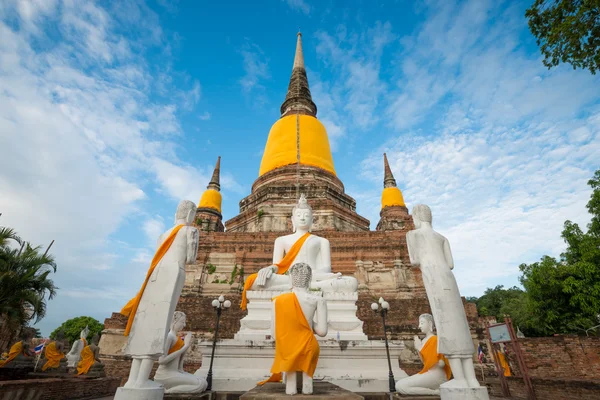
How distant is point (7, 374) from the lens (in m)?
8.62

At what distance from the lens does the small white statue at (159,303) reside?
12.2 ft

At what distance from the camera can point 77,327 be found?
39625 mm

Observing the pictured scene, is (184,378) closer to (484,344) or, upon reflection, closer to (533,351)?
(484,344)

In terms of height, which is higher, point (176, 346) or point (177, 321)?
point (177, 321)

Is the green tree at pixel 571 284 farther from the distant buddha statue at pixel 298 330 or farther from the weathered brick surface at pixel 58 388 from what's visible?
the weathered brick surface at pixel 58 388

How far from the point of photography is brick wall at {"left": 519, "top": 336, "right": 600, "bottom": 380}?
379 inches

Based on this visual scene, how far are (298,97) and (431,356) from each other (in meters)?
21.9

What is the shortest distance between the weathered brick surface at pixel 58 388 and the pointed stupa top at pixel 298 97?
18960 mm

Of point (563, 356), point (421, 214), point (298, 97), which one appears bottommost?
point (563, 356)

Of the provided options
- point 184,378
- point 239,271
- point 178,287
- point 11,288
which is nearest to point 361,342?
point 184,378

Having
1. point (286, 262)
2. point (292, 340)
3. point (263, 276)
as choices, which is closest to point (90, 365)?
point (263, 276)

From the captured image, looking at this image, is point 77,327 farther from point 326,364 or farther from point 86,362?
point 326,364

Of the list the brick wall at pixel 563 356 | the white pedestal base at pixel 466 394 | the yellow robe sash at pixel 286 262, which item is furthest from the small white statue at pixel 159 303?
the brick wall at pixel 563 356

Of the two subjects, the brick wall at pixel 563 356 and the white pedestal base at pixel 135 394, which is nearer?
the white pedestal base at pixel 135 394
